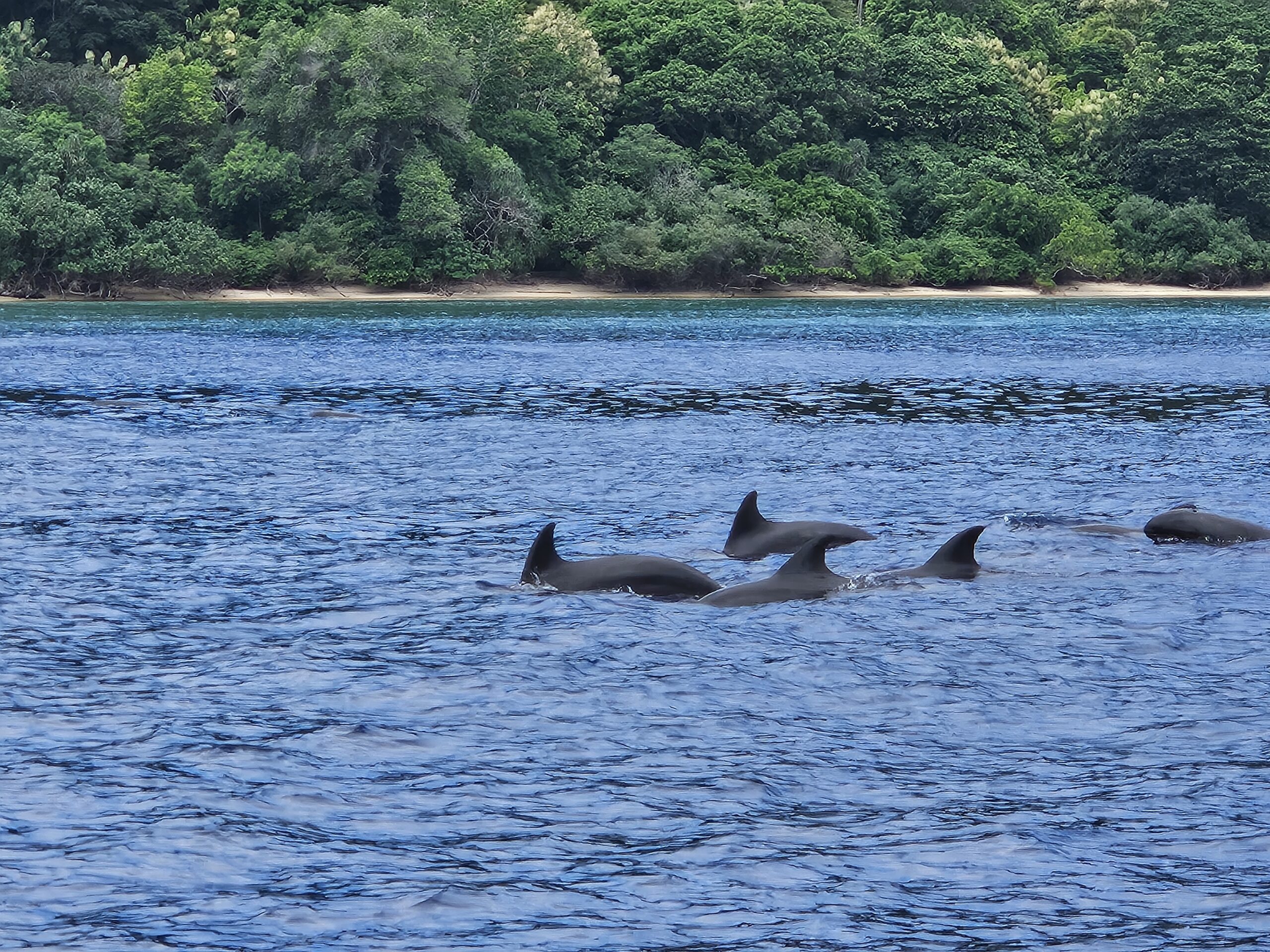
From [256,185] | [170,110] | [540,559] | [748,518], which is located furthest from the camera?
A: [170,110]

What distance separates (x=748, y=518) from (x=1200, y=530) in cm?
422

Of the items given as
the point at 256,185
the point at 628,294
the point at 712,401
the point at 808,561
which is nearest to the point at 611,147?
the point at 628,294

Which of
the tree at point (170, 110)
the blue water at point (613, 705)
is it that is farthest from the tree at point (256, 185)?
the blue water at point (613, 705)

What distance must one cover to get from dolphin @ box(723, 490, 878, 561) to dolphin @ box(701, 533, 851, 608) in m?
1.46

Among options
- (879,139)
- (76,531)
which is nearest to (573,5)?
(879,139)

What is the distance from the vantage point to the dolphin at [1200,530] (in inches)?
611

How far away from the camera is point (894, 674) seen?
1077 centimetres

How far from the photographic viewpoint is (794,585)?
12.9 meters

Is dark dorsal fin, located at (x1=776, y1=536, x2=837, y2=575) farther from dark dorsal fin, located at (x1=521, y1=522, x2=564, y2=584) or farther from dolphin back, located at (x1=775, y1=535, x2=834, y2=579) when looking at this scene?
dark dorsal fin, located at (x1=521, y1=522, x2=564, y2=584)

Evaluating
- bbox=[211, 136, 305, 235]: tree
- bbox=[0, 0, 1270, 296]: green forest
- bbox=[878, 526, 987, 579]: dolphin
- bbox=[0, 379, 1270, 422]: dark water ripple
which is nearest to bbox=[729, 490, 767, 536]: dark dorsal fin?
bbox=[878, 526, 987, 579]: dolphin

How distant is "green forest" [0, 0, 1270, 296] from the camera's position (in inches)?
2534

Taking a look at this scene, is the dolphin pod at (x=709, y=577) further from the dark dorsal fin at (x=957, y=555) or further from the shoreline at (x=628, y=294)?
the shoreline at (x=628, y=294)

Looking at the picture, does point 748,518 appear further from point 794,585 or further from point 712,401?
point 712,401

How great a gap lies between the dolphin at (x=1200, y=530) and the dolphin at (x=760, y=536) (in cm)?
295
